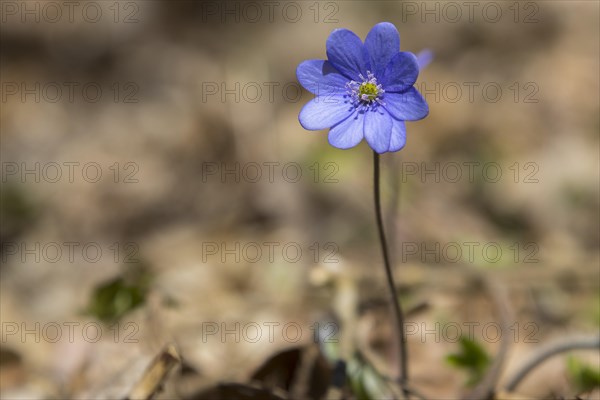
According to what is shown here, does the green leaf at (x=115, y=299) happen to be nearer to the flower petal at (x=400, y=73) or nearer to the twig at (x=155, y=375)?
the twig at (x=155, y=375)

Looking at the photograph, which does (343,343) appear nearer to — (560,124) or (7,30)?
(560,124)

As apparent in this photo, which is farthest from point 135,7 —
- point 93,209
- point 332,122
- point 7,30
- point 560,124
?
point 332,122

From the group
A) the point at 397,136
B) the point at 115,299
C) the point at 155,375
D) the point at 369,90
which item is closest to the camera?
the point at 397,136

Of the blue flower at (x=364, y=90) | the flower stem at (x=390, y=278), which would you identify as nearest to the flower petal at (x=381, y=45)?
the blue flower at (x=364, y=90)

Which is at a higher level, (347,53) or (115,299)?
(347,53)

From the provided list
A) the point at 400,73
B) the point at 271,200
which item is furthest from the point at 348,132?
the point at 271,200

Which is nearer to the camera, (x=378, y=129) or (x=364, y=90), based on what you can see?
(x=378, y=129)

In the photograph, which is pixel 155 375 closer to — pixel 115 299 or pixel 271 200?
pixel 115 299

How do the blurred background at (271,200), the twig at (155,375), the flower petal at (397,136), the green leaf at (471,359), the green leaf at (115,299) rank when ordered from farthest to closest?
the blurred background at (271,200) < the green leaf at (115,299) < the green leaf at (471,359) < the twig at (155,375) < the flower petal at (397,136)
